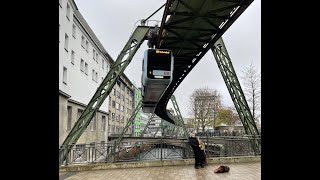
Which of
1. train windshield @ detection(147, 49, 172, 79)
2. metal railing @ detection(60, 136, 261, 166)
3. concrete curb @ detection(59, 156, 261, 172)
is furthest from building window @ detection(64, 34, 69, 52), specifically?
concrete curb @ detection(59, 156, 261, 172)

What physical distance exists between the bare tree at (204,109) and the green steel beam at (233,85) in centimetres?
3261

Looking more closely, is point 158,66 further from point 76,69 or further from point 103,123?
point 103,123

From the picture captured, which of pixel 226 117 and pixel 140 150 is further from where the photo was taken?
pixel 226 117

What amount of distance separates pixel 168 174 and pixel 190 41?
24.5 feet

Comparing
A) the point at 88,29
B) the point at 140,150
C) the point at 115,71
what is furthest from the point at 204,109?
the point at 140,150

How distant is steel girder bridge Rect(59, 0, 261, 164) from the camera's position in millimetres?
12523

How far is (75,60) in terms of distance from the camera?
31.2 m

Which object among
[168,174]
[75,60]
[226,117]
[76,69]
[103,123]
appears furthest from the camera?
[226,117]
